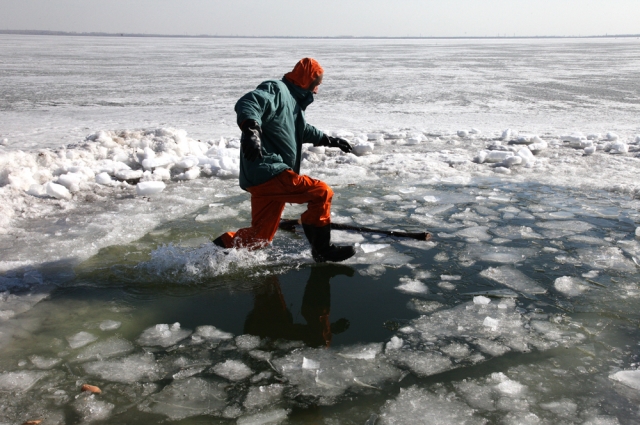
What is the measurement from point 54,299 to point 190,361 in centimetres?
116

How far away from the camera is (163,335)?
Result: 283cm

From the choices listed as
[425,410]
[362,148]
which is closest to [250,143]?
[425,410]

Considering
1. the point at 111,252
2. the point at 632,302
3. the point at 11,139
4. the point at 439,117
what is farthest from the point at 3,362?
the point at 439,117

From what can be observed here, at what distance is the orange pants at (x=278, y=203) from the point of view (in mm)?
3332

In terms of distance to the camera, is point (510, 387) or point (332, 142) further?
point (332, 142)

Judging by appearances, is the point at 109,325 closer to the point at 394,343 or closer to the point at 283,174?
the point at 283,174

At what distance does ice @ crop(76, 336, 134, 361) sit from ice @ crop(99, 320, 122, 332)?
0.12 metres

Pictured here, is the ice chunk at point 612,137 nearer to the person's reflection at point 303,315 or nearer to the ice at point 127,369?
the person's reflection at point 303,315

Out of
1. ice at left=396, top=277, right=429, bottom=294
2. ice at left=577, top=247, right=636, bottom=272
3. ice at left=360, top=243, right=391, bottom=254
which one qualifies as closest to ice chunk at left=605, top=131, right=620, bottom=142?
ice at left=577, top=247, right=636, bottom=272

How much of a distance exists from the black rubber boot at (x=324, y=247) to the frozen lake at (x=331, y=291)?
4.1 inches

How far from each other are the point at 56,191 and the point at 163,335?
294 centimetres

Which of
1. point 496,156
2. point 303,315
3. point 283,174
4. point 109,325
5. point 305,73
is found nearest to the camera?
point 109,325

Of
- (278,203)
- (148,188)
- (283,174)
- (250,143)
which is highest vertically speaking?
(250,143)

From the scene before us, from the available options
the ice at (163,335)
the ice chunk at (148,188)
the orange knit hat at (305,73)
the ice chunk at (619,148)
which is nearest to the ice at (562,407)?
the ice at (163,335)
